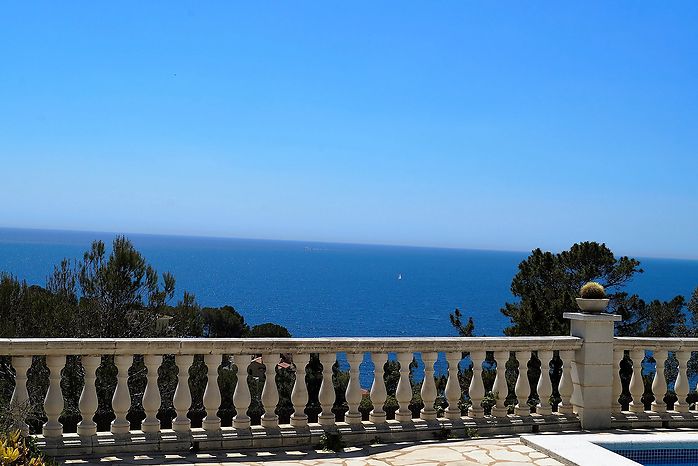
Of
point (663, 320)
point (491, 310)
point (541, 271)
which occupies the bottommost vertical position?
point (491, 310)

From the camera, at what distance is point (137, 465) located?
23.0ft

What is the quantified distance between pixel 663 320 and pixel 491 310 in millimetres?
83128

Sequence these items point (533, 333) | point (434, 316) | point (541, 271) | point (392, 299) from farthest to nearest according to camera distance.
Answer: point (392, 299) < point (434, 316) < point (541, 271) < point (533, 333)

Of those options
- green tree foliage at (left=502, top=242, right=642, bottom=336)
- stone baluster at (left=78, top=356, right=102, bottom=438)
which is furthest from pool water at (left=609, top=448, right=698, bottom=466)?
green tree foliage at (left=502, top=242, right=642, bottom=336)

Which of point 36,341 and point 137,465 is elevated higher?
point 36,341

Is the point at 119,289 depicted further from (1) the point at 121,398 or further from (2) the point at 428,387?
(2) the point at 428,387

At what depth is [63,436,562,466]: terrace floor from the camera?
7215 mm

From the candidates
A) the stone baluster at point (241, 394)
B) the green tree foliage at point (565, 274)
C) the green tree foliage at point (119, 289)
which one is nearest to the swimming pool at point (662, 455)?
the stone baluster at point (241, 394)

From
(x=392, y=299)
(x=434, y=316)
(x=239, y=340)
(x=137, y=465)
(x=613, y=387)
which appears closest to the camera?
(x=137, y=465)

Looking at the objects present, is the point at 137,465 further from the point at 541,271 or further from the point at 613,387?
the point at 541,271

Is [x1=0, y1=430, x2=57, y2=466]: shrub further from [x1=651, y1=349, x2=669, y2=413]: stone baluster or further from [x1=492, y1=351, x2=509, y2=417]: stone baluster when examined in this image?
[x1=651, y1=349, x2=669, y2=413]: stone baluster

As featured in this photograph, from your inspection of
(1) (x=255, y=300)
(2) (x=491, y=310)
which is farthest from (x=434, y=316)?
(1) (x=255, y=300)

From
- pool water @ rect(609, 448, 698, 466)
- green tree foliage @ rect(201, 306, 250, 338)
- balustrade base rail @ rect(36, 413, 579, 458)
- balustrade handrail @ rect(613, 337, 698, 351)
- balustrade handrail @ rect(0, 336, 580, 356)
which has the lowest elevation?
green tree foliage @ rect(201, 306, 250, 338)

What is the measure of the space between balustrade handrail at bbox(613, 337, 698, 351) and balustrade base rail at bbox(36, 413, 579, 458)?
3.52 feet
